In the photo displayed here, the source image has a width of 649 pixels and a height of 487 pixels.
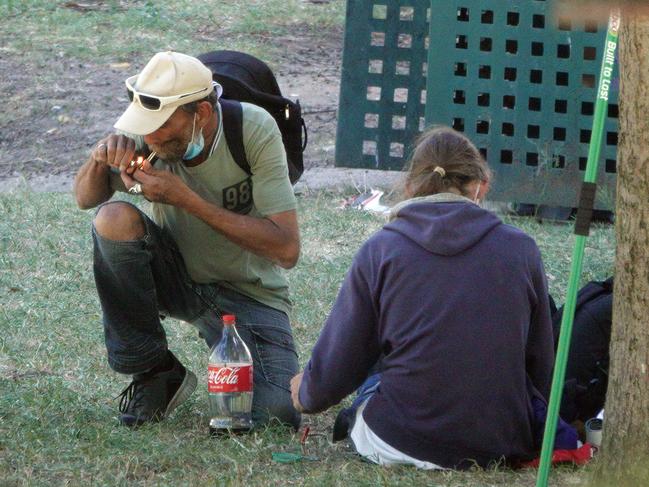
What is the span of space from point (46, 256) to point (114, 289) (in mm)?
2398

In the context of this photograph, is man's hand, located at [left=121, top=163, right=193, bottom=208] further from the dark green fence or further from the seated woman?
the dark green fence

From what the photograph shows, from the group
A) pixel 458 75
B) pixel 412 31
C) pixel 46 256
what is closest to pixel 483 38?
pixel 458 75

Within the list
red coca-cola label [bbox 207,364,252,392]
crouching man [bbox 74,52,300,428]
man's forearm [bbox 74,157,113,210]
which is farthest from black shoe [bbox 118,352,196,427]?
man's forearm [bbox 74,157,113,210]

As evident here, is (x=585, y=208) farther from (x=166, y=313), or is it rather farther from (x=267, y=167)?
(x=166, y=313)

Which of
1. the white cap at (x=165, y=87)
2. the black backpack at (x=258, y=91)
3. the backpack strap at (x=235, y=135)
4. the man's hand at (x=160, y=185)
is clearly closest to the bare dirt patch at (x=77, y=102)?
Result: the black backpack at (x=258, y=91)

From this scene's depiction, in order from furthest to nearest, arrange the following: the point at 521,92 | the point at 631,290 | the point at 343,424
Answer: the point at 521,92 → the point at 343,424 → the point at 631,290

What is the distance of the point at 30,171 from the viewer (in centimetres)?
859

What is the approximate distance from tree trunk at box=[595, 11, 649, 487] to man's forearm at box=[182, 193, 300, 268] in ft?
4.14

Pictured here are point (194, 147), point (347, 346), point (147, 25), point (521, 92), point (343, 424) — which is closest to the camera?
point (347, 346)

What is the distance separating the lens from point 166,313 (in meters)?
4.22

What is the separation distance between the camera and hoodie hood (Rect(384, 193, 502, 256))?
3.24m

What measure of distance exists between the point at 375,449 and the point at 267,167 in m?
1.03

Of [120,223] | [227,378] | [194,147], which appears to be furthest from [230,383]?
[194,147]

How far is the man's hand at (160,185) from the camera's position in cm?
380
